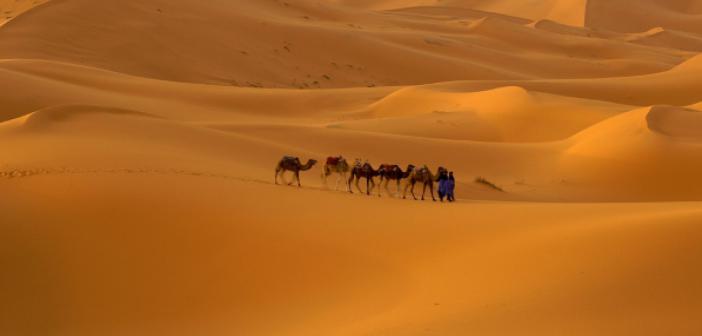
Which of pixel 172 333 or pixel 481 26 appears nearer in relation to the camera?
pixel 172 333

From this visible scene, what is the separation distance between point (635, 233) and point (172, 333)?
4378 mm

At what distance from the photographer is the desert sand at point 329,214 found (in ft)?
25.0

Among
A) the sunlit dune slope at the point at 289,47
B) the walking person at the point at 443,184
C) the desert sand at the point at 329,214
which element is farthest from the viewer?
the sunlit dune slope at the point at 289,47

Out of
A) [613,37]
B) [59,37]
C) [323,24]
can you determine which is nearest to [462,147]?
[59,37]

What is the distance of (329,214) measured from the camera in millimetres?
10555

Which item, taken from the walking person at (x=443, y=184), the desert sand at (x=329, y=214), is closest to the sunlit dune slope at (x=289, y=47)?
the desert sand at (x=329, y=214)

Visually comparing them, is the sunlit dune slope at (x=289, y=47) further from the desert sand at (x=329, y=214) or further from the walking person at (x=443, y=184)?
the walking person at (x=443, y=184)

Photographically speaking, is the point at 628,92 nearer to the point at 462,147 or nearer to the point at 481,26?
the point at 462,147

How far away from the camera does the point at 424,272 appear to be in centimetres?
863

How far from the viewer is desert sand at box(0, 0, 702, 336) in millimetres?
7621

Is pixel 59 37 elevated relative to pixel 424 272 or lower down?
elevated

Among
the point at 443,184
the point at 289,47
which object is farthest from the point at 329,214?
the point at 289,47

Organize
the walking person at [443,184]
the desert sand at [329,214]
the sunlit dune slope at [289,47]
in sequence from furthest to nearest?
1. the sunlit dune slope at [289,47]
2. the walking person at [443,184]
3. the desert sand at [329,214]

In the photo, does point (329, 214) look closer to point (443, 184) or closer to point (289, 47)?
point (443, 184)
